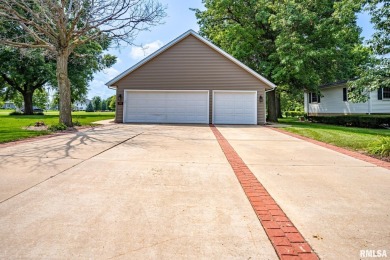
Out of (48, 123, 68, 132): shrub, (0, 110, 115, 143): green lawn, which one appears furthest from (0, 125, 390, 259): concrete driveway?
(48, 123, 68, 132): shrub

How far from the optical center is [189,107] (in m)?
15.8

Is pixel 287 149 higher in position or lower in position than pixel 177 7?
lower

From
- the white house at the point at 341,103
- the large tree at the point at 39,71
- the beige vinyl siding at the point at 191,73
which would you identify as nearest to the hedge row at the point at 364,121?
the white house at the point at 341,103

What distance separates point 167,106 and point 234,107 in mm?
4139

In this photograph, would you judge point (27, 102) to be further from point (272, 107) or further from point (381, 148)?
point (381, 148)

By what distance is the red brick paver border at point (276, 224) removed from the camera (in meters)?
2.12

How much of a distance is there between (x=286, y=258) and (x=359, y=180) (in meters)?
2.92

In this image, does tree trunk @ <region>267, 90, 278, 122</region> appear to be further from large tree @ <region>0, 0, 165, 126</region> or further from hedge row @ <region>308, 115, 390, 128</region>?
large tree @ <region>0, 0, 165, 126</region>

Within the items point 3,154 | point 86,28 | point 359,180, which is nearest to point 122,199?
point 359,180

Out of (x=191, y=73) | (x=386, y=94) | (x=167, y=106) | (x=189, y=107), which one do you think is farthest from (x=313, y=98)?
(x=167, y=106)

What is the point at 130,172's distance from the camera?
438 centimetres

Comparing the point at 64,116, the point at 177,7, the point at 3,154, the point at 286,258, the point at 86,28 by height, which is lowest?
the point at 286,258

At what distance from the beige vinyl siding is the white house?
7.72 metres

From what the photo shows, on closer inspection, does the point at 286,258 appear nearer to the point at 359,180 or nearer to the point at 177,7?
the point at 359,180
